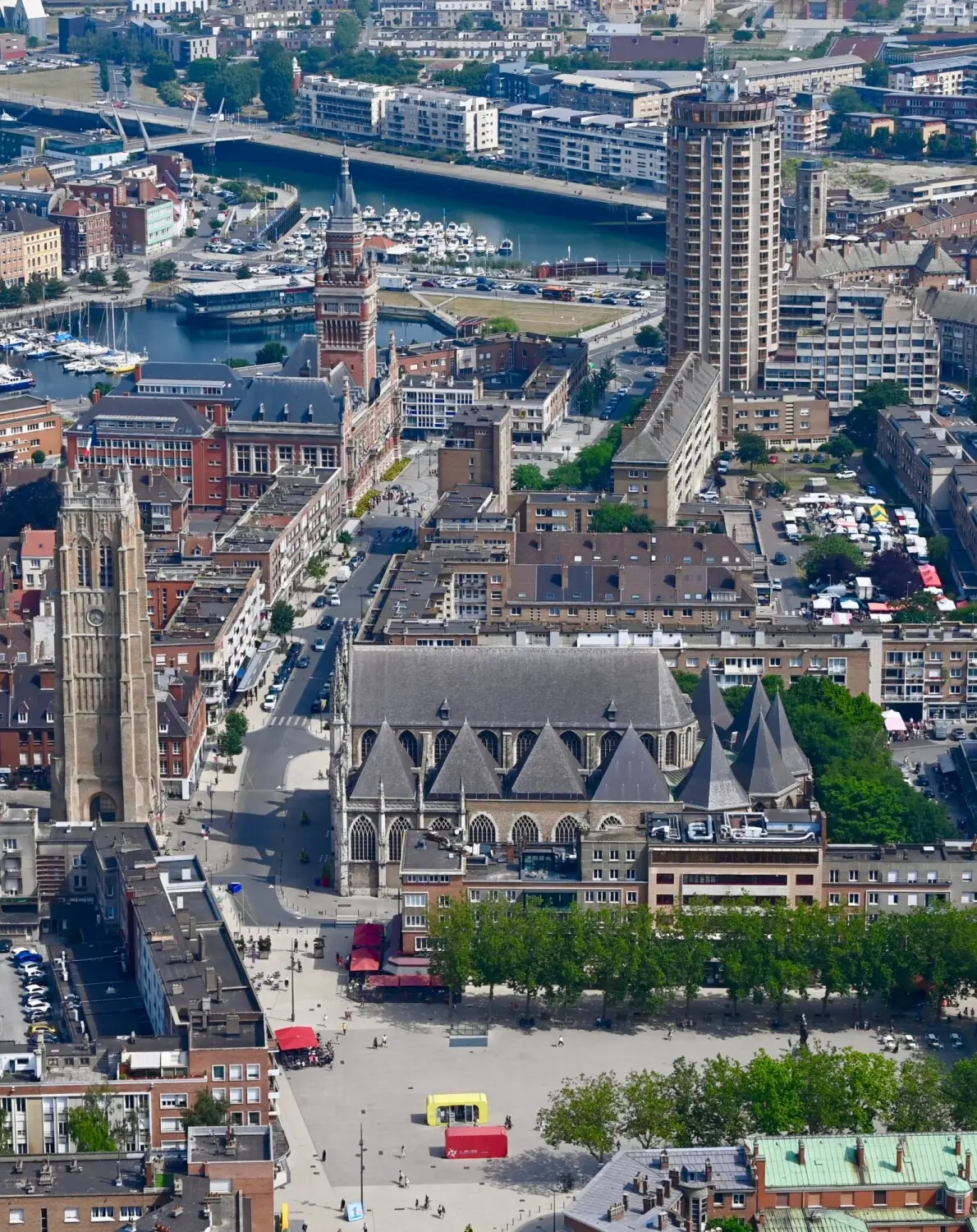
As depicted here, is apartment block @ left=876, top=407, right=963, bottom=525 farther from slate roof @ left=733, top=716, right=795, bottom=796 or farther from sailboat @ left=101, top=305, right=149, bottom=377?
sailboat @ left=101, top=305, right=149, bottom=377

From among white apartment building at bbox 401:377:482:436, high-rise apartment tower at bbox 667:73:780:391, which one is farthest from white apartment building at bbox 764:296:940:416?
white apartment building at bbox 401:377:482:436

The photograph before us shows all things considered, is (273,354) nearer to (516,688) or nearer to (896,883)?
(516,688)

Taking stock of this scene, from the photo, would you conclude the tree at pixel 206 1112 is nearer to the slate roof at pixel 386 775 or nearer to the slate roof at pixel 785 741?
the slate roof at pixel 386 775

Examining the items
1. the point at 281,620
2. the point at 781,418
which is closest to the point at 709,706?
the point at 281,620

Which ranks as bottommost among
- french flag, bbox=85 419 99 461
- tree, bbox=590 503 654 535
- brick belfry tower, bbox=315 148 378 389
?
tree, bbox=590 503 654 535

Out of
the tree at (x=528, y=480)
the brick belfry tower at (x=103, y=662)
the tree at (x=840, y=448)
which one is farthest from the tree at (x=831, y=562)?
the brick belfry tower at (x=103, y=662)

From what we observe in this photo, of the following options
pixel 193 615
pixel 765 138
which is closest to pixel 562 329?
pixel 765 138
